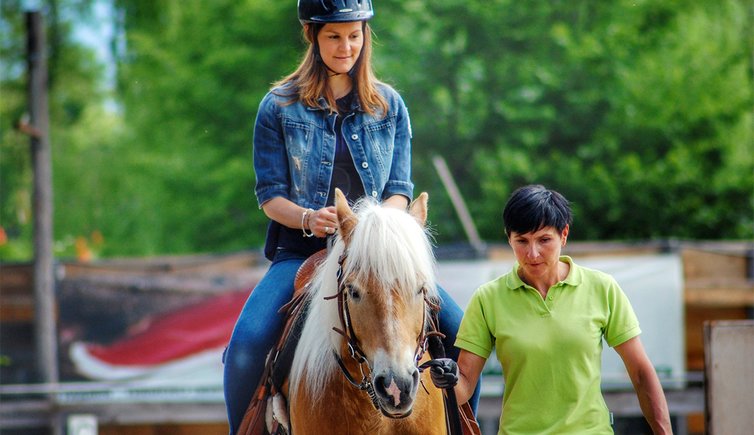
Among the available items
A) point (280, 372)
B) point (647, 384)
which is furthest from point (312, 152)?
point (647, 384)

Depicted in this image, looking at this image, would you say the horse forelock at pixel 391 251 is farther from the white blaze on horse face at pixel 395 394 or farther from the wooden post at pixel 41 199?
the wooden post at pixel 41 199

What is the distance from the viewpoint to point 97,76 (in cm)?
2972

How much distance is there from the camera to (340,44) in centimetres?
477

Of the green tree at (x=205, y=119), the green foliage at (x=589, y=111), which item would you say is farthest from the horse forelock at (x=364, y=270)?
the green tree at (x=205, y=119)

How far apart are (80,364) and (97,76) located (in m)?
17.5

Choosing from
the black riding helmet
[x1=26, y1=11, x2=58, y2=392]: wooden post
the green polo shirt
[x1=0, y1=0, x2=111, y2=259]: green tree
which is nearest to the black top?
the black riding helmet

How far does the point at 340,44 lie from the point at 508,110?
17833 mm

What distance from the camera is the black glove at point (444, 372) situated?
3.80 m

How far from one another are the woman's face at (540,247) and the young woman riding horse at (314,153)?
744mm

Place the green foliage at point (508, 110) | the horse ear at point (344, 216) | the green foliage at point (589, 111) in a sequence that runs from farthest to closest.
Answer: the green foliage at point (508, 110) → the green foliage at point (589, 111) → the horse ear at point (344, 216)

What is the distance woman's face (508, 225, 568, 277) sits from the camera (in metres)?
3.87

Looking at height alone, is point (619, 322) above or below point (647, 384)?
above

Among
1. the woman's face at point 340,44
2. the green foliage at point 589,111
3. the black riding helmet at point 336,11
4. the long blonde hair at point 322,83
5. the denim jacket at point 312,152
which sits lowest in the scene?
the green foliage at point 589,111

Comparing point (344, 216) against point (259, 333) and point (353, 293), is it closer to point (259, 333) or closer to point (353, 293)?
point (353, 293)
